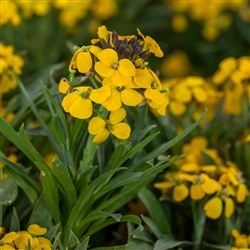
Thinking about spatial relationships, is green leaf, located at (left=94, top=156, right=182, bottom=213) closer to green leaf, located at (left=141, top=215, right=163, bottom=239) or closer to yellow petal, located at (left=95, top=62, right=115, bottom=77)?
green leaf, located at (left=141, top=215, right=163, bottom=239)

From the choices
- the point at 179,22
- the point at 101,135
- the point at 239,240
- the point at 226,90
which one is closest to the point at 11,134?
the point at 101,135

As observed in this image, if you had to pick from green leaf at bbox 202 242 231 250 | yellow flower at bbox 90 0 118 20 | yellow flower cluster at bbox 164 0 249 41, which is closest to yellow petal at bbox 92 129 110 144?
green leaf at bbox 202 242 231 250

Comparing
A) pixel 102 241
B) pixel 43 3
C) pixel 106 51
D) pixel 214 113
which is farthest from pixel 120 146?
pixel 43 3

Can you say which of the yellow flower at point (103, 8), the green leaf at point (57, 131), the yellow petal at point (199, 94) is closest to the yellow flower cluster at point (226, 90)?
the yellow petal at point (199, 94)

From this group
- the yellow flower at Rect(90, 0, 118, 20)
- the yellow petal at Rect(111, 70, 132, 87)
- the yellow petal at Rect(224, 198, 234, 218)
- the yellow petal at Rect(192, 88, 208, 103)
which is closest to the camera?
the yellow petal at Rect(111, 70, 132, 87)

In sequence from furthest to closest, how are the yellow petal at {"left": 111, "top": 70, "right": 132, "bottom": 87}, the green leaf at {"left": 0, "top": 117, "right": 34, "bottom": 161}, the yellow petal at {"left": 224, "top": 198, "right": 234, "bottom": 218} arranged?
the yellow petal at {"left": 224, "top": 198, "right": 234, "bottom": 218}
the green leaf at {"left": 0, "top": 117, "right": 34, "bottom": 161}
the yellow petal at {"left": 111, "top": 70, "right": 132, "bottom": 87}

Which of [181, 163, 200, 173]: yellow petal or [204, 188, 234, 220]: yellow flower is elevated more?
[181, 163, 200, 173]: yellow petal
